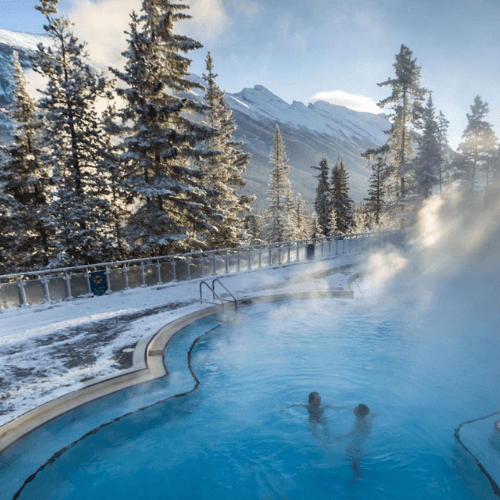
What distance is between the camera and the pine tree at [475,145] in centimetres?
3378

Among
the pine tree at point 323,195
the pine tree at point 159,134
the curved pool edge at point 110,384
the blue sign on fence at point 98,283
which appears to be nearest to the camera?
the curved pool edge at point 110,384

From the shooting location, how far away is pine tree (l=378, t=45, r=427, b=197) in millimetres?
23469

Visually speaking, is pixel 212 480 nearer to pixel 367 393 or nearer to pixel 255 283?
pixel 367 393

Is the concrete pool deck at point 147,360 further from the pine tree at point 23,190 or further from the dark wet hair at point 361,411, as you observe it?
the pine tree at point 23,190

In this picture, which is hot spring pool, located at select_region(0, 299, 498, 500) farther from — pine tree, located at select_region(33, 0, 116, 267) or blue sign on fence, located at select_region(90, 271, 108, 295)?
pine tree, located at select_region(33, 0, 116, 267)

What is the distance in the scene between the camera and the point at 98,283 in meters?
11.9

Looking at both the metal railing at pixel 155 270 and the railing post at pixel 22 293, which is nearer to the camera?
the railing post at pixel 22 293

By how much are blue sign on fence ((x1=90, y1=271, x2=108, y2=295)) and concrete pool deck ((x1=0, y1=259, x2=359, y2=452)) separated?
2750 mm

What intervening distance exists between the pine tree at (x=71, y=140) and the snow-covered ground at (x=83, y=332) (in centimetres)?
577

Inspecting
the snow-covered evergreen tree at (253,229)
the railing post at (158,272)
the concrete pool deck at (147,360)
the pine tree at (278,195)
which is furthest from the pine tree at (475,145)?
the railing post at (158,272)

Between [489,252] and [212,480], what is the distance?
2352cm

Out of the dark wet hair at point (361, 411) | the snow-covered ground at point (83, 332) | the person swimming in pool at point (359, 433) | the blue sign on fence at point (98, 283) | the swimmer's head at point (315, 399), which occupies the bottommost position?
the person swimming in pool at point (359, 433)

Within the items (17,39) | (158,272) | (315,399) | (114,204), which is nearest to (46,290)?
(158,272)

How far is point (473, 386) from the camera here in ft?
26.9
